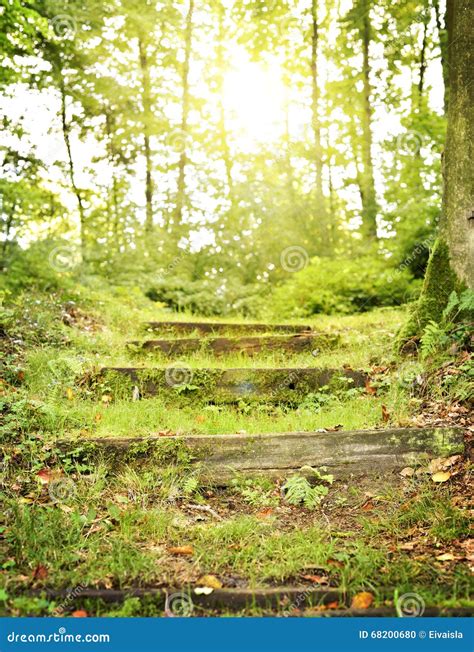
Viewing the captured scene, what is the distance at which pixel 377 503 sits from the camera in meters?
3.61

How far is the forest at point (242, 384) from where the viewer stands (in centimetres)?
295

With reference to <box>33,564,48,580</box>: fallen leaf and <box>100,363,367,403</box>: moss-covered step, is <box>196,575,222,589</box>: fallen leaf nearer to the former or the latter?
<box>33,564,48,580</box>: fallen leaf

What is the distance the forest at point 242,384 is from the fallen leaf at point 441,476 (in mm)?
19

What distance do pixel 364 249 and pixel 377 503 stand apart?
916cm

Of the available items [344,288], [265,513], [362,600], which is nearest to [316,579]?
[362,600]

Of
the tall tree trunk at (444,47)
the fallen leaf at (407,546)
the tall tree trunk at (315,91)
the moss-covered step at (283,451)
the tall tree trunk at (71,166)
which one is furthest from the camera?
the tall tree trunk at (71,166)

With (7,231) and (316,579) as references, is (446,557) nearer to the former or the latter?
(316,579)

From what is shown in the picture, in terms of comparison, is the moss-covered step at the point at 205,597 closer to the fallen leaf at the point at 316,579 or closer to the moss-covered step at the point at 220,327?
the fallen leaf at the point at 316,579

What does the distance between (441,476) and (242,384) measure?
2.03 m

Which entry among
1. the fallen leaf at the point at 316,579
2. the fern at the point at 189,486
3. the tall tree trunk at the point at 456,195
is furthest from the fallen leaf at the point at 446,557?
the tall tree trunk at the point at 456,195

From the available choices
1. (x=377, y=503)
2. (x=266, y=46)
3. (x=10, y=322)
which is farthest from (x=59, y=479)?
(x=266, y=46)

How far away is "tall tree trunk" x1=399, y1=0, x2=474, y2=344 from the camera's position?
17.0 feet

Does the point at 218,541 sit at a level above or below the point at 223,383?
below

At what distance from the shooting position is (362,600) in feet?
8.93
